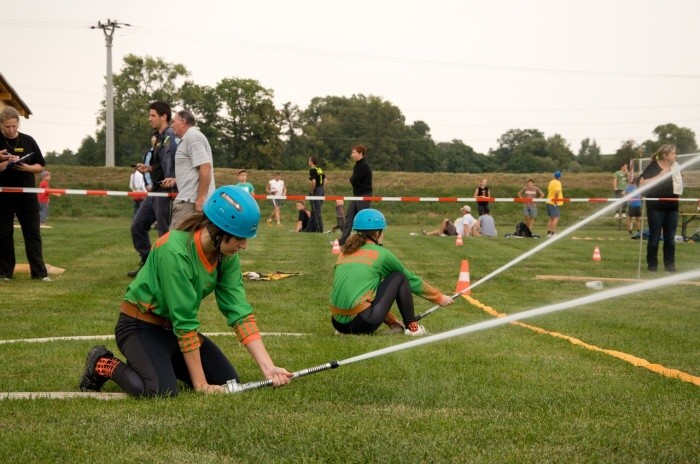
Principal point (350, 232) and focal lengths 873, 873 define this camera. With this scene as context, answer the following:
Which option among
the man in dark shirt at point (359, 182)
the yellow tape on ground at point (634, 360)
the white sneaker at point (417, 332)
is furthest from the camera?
the man in dark shirt at point (359, 182)

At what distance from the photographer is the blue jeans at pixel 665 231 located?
15.5m

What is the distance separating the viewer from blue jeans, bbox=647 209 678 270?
612 inches

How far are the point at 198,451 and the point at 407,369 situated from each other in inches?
102

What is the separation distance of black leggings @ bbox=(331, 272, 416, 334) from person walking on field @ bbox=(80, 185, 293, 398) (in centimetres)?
260

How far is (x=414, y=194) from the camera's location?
4800 centimetres

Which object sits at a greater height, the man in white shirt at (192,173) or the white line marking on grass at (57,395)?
the man in white shirt at (192,173)

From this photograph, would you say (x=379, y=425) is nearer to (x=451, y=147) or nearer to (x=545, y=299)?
(x=545, y=299)

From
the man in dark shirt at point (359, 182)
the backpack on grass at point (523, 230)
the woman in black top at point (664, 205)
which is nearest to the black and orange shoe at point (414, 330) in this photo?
the woman in black top at point (664, 205)

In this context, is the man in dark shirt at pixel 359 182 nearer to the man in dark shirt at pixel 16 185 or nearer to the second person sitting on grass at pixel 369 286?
the man in dark shirt at pixel 16 185

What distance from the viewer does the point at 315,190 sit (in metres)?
27.7

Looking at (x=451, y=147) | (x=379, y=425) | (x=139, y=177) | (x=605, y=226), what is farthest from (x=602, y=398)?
(x=451, y=147)

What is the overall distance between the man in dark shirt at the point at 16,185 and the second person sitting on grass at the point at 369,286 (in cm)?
623

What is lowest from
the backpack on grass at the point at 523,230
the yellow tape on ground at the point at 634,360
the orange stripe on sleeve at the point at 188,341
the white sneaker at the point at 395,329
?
the backpack on grass at the point at 523,230

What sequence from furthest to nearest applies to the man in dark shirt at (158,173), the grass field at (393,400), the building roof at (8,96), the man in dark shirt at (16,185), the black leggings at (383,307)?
the building roof at (8,96) → the man in dark shirt at (16,185) → the man in dark shirt at (158,173) → the black leggings at (383,307) → the grass field at (393,400)
